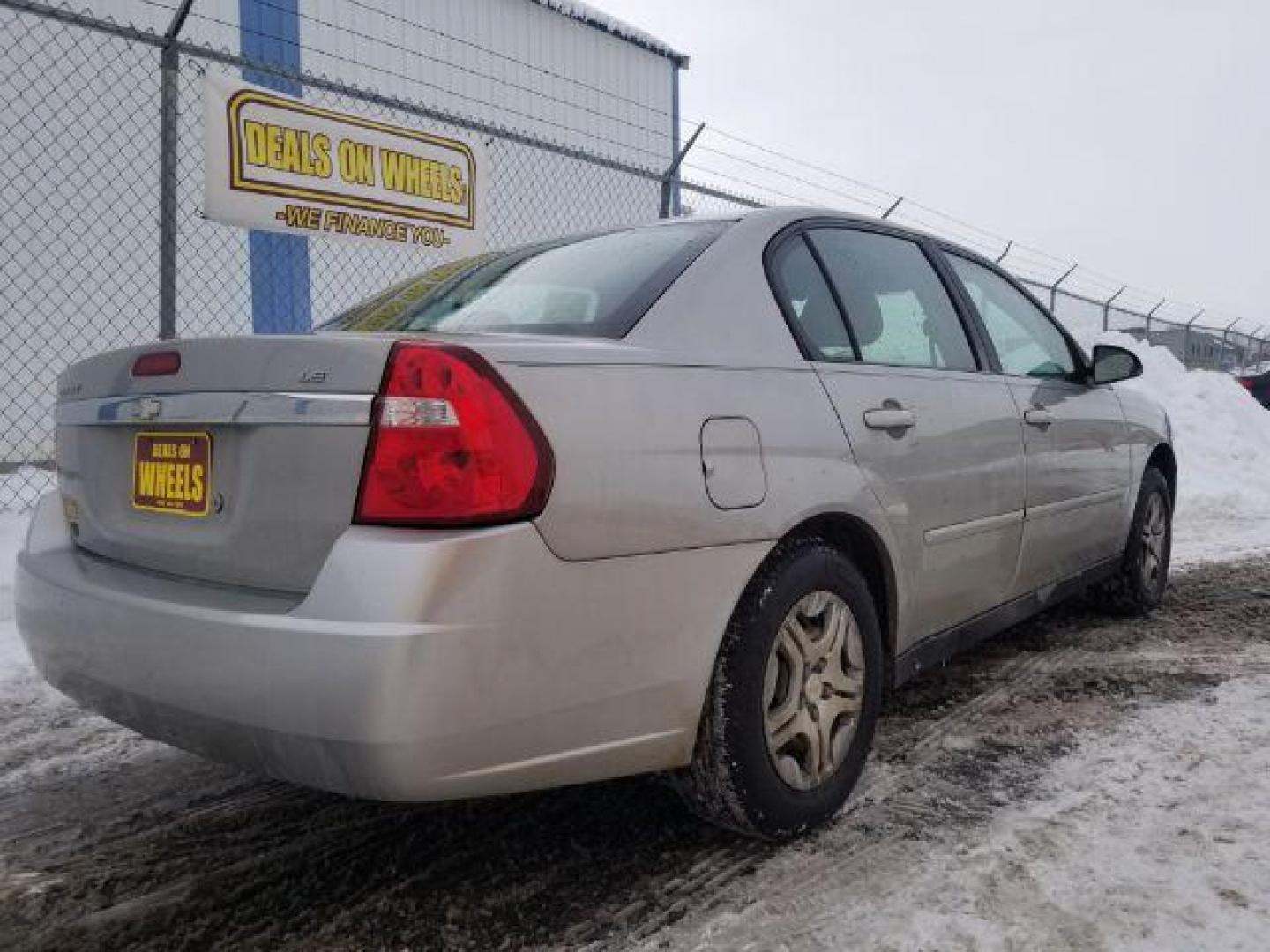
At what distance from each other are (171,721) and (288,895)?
0.46 m

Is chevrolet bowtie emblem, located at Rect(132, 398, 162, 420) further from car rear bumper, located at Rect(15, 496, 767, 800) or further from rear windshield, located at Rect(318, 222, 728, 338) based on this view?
rear windshield, located at Rect(318, 222, 728, 338)

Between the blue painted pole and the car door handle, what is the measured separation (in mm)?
6749

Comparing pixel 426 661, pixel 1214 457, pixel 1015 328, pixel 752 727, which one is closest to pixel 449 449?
pixel 426 661

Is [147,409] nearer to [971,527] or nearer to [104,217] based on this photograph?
[971,527]

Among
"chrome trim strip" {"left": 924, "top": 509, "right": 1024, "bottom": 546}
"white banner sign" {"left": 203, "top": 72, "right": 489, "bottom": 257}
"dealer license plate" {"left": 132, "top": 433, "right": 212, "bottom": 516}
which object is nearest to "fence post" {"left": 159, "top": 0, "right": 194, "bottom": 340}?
"white banner sign" {"left": 203, "top": 72, "right": 489, "bottom": 257}

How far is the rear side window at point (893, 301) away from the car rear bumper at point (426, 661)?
38.6 inches

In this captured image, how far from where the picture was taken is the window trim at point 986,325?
3.20 metres

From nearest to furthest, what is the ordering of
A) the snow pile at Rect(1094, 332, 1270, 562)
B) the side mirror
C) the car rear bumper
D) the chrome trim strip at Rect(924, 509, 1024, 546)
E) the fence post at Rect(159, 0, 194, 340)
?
the car rear bumper, the chrome trim strip at Rect(924, 509, 1024, 546), the side mirror, the fence post at Rect(159, 0, 194, 340), the snow pile at Rect(1094, 332, 1270, 562)

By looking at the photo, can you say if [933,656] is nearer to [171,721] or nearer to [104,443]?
[171,721]

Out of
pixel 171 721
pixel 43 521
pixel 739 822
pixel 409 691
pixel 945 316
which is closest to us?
pixel 409 691

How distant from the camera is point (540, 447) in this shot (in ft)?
5.43

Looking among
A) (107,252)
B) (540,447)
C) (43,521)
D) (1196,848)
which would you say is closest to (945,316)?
(1196,848)

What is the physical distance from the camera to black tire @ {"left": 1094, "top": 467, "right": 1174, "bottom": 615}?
4.16 m

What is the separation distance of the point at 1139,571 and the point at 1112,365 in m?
1.02
